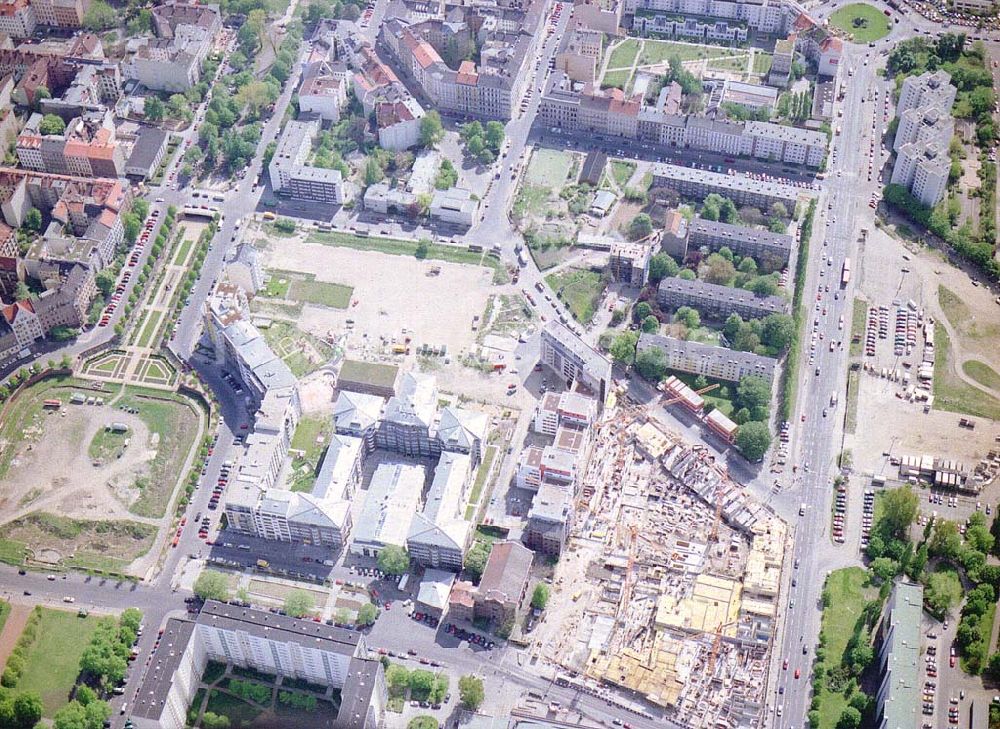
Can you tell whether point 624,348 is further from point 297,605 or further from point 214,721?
point 214,721

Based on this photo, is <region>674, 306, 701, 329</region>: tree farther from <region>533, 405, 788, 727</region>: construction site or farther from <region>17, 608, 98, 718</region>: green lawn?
<region>17, 608, 98, 718</region>: green lawn

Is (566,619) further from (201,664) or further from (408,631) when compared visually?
(201,664)

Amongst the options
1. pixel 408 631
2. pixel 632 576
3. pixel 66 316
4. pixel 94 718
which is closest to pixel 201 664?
pixel 94 718

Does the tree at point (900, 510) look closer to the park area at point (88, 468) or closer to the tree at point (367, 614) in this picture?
the tree at point (367, 614)

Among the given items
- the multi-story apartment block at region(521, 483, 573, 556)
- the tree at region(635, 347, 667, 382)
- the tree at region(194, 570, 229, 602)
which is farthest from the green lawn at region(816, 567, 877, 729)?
the tree at region(194, 570, 229, 602)

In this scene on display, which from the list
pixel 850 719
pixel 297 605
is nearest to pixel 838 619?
pixel 850 719

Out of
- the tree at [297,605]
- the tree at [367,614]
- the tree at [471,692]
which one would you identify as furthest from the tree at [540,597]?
the tree at [297,605]
